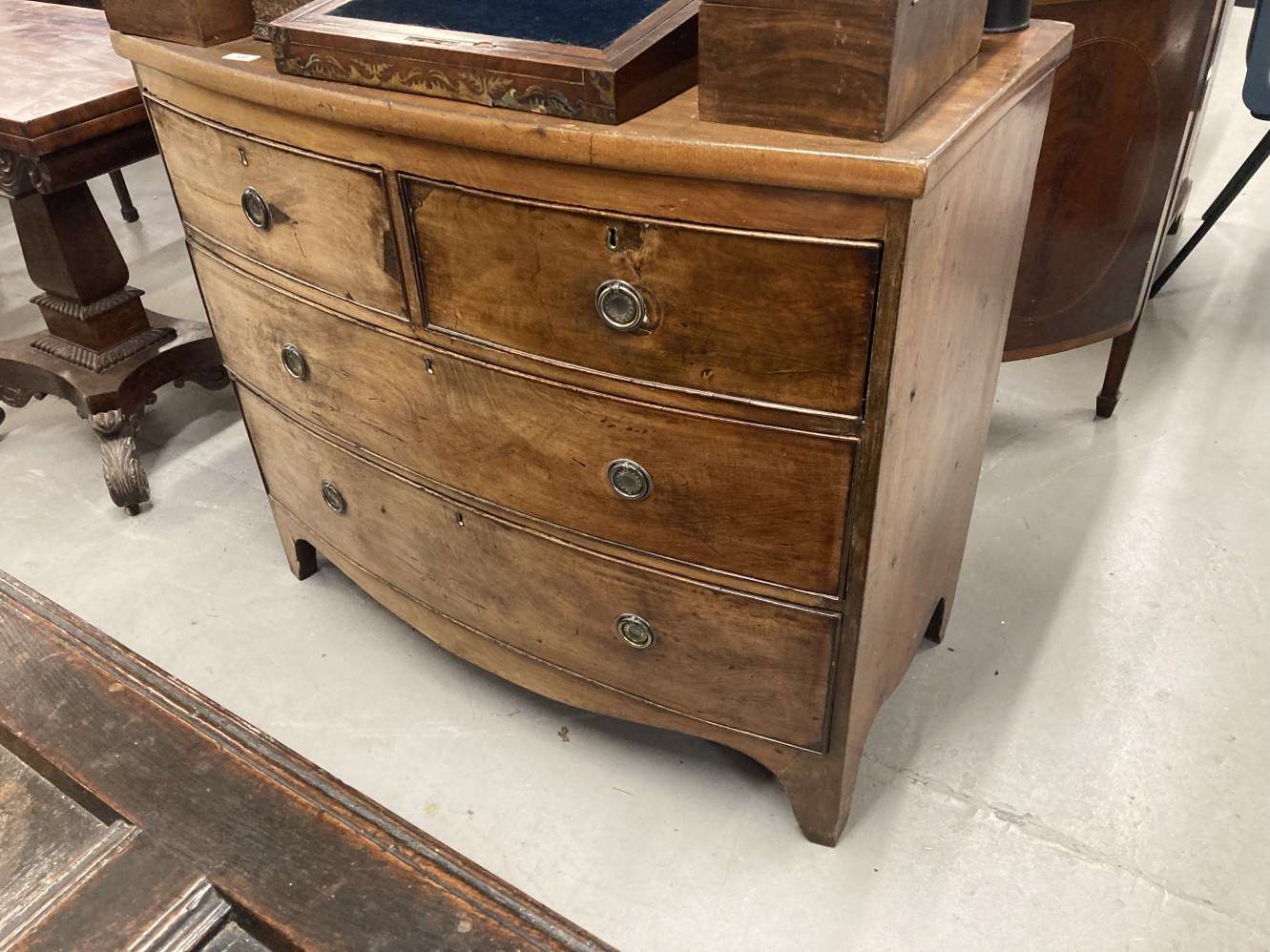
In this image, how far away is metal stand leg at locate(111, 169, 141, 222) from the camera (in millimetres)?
3451

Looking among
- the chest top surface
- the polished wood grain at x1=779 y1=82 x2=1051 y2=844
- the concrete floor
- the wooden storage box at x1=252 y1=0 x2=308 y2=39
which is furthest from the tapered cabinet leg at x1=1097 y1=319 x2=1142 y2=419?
the wooden storage box at x1=252 y1=0 x2=308 y2=39

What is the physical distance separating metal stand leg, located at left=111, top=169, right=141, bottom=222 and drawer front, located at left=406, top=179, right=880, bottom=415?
9.13ft

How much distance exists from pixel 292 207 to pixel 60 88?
1040 millimetres

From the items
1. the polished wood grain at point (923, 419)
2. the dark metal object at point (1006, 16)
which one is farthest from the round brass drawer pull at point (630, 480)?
the dark metal object at point (1006, 16)

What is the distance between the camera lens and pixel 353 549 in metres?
1.77

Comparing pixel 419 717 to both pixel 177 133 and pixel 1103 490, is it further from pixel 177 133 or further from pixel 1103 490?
pixel 1103 490

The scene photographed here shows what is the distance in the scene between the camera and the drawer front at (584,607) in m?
1.32

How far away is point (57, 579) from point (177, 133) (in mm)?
1087

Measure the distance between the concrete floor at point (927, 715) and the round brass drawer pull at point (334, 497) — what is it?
1.11ft

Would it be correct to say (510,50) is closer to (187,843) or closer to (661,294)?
(661,294)

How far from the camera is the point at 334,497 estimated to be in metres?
1.71

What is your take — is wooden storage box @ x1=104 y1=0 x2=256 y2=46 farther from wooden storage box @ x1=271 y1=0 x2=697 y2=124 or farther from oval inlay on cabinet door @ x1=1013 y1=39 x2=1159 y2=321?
oval inlay on cabinet door @ x1=1013 y1=39 x2=1159 y2=321

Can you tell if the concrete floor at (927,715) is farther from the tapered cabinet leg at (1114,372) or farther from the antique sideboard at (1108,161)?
the antique sideboard at (1108,161)

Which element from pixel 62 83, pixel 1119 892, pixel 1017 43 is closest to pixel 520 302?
pixel 1017 43
